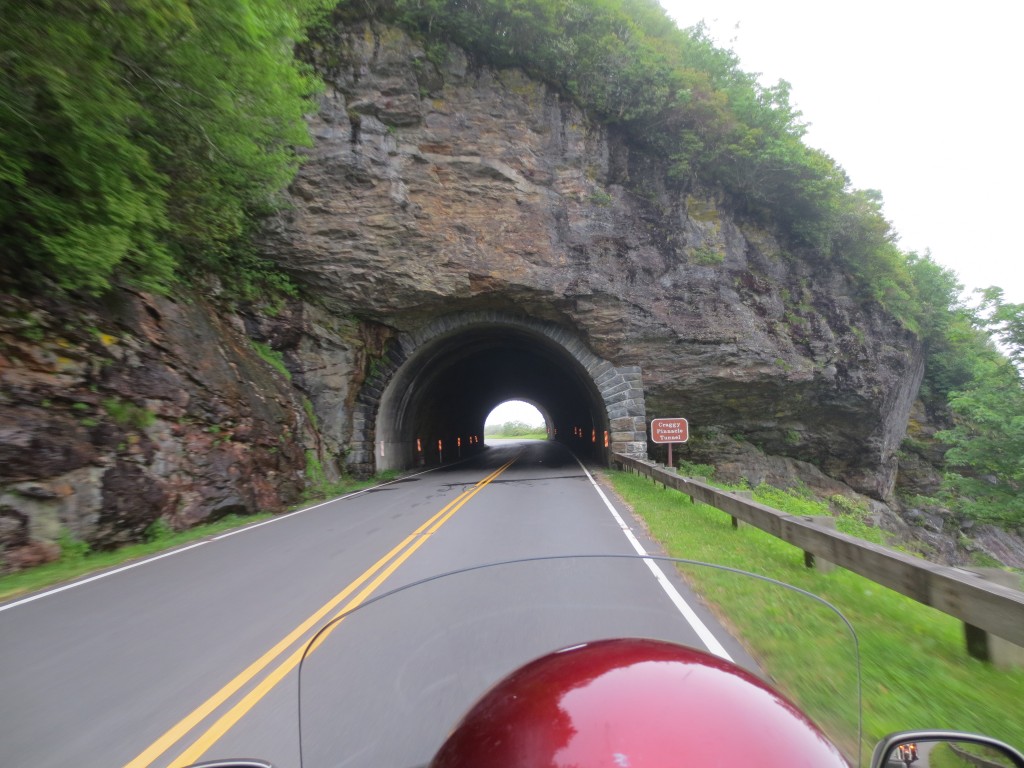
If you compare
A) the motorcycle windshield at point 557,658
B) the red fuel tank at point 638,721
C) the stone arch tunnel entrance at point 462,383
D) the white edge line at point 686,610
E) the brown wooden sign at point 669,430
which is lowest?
the white edge line at point 686,610

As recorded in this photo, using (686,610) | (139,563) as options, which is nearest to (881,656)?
(686,610)

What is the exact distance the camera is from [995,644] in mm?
3510

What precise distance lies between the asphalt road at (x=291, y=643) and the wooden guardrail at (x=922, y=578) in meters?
1.42

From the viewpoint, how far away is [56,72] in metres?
6.91

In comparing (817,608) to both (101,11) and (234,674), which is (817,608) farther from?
(101,11)

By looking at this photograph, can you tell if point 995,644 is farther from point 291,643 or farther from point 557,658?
point 291,643

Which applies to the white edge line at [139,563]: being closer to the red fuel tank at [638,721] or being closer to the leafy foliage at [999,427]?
the red fuel tank at [638,721]

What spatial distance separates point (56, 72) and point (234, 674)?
787cm

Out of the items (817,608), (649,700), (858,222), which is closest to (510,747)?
(649,700)

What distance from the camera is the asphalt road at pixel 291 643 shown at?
288 cm

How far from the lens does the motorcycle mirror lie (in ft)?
4.46

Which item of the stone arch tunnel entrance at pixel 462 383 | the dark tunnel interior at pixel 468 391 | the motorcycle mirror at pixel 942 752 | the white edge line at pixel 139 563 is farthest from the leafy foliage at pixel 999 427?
the white edge line at pixel 139 563

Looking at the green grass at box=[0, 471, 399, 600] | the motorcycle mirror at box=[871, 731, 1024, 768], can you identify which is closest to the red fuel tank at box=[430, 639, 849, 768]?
the motorcycle mirror at box=[871, 731, 1024, 768]

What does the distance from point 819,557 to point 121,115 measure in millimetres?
10920
